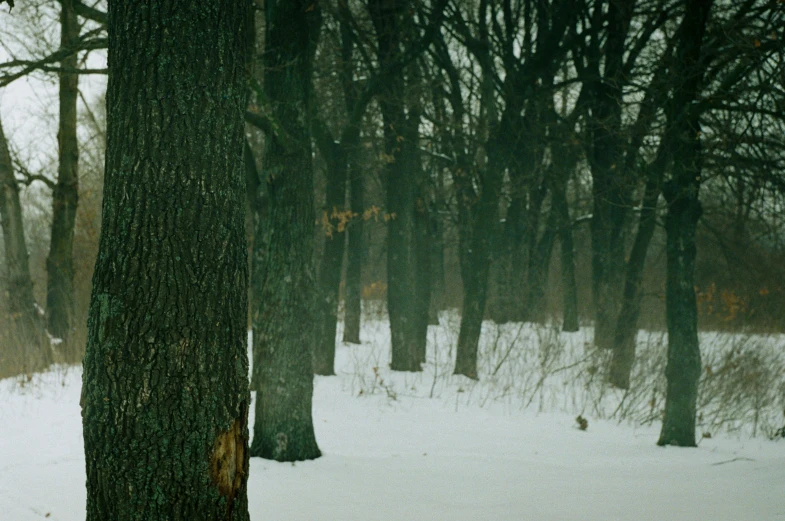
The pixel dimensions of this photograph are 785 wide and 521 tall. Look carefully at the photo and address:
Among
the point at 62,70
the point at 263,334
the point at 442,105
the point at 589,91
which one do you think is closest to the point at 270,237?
the point at 263,334

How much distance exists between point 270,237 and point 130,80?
3663 mm

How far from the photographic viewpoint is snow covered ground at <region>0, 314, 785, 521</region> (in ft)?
18.7

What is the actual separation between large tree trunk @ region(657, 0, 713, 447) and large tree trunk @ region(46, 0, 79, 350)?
10822 millimetres

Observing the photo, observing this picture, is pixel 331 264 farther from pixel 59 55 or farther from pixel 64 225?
pixel 59 55

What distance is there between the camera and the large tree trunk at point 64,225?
14.5m

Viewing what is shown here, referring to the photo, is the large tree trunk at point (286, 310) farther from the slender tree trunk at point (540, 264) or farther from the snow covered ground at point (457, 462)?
the slender tree trunk at point (540, 264)

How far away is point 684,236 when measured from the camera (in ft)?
29.1

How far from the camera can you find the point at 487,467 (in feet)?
24.5

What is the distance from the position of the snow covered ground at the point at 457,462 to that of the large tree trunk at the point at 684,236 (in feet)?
2.14

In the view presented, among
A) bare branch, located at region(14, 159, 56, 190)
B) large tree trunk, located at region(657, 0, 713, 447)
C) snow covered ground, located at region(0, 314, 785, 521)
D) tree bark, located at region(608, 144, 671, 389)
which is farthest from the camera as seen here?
bare branch, located at region(14, 159, 56, 190)

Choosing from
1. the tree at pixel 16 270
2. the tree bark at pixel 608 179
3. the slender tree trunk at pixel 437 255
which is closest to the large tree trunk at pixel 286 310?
the tree bark at pixel 608 179

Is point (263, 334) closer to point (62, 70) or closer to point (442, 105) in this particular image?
point (62, 70)

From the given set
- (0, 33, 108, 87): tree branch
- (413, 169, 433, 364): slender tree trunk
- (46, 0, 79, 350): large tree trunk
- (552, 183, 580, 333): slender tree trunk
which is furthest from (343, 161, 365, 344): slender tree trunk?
(0, 33, 108, 87): tree branch

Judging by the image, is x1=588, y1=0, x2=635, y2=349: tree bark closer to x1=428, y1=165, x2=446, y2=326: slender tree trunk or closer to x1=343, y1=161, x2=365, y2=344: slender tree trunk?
x1=428, y1=165, x2=446, y2=326: slender tree trunk
